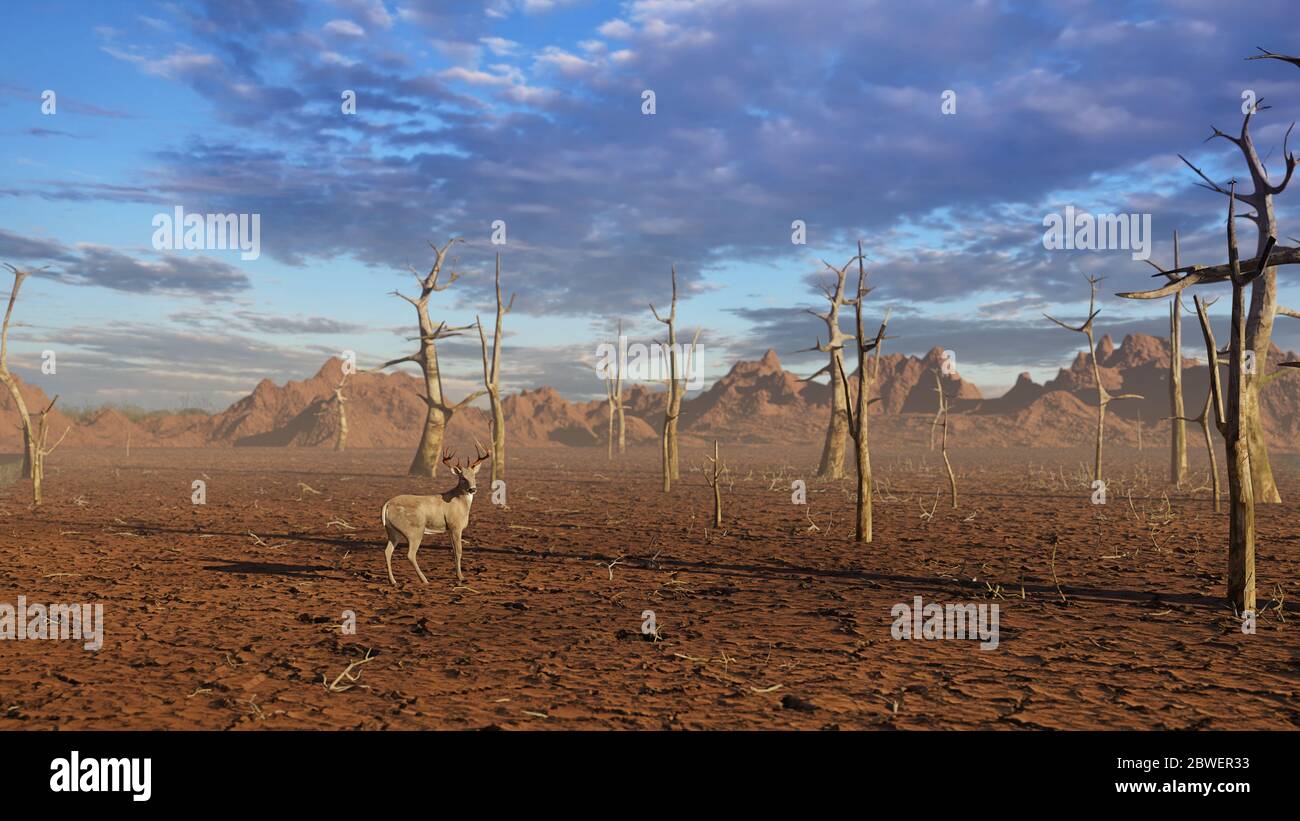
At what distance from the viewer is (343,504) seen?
2283 centimetres

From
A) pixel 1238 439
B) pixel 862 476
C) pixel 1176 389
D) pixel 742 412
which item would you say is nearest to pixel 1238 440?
pixel 1238 439

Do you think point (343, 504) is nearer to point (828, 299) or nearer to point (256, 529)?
point (256, 529)

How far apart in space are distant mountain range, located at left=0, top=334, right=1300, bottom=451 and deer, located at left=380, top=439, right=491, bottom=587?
249 ft

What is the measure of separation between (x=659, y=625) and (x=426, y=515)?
13.4 ft

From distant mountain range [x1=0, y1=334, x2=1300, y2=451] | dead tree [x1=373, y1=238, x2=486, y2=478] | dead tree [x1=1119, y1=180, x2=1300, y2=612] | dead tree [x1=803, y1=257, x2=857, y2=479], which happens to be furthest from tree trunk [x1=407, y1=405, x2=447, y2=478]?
distant mountain range [x1=0, y1=334, x2=1300, y2=451]

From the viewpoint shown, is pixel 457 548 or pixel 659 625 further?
pixel 457 548

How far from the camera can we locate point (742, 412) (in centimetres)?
10225

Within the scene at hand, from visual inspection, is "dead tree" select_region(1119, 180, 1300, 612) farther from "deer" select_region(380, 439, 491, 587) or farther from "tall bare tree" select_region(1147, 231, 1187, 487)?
"tall bare tree" select_region(1147, 231, 1187, 487)

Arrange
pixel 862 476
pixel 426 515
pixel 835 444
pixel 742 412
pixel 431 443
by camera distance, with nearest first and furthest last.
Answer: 1. pixel 426 515
2. pixel 862 476
3. pixel 835 444
4. pixel 431 443
5. pixel 742 412

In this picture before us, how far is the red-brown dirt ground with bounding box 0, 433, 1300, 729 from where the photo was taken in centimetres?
616

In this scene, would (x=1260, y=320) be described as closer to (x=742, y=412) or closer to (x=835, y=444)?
(x=835, y=444)
